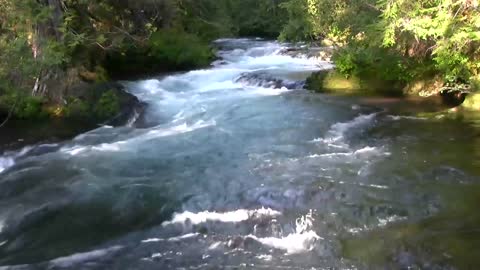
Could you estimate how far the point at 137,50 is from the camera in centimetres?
2366

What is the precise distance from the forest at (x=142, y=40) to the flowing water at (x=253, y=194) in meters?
1.92

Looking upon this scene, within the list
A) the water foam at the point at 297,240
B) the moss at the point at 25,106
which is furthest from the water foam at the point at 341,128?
the moss at the point at 25,106

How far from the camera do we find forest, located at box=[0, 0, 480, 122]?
43.1 feet

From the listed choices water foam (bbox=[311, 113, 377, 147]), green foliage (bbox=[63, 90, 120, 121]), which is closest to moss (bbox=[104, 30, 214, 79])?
green foliage (bbox=[63, 90, 120, 121])

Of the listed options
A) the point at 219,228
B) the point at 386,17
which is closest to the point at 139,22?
the point at 386,17

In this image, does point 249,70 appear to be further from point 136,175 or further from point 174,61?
point 136,175

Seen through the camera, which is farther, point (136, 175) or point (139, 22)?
point (139, 22)

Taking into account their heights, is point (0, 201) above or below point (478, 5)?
below

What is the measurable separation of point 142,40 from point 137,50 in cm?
283

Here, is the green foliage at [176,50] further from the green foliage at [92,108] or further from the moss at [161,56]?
the green foliage at [92,108]

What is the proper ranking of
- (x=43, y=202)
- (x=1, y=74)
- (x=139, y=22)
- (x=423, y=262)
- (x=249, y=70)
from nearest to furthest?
(x=423, y=262) < (x=43, y=202) < (x=1, y=74) < (x=139, y=22) < (x=249, y=70)

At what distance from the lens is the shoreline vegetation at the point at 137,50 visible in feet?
43.4

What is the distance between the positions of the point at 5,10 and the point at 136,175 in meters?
6.54

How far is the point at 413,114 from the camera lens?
14.8 m
